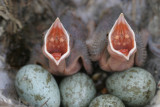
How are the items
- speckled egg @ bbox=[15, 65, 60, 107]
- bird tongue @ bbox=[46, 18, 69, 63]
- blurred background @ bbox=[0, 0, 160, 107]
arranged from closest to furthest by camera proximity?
speckled egg @ bbox=[15, 65, 60, 107]
bird tongue @ bbox=[46, 18, 69, 63]
blurred background @ bbox=[0, 0, 160, 107]

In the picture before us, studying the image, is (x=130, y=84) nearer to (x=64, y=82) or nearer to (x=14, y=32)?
(x=64, y=82)

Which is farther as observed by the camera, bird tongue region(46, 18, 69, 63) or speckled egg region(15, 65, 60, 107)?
bird tongue region(46, 18, 69, 63)

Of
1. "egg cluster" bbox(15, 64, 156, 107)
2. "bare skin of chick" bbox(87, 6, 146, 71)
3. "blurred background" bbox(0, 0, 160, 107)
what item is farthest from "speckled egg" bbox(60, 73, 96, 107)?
"blurred background" bbox(0, 0, 160, 107)

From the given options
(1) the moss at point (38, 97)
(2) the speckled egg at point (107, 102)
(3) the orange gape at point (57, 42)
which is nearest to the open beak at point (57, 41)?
(3) the orange gape at point (57, 42)

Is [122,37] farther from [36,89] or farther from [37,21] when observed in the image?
[37,21]

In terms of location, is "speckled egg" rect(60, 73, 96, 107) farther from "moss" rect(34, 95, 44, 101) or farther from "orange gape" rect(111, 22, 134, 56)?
"orange gape" rect(111, 22, 134, 56)

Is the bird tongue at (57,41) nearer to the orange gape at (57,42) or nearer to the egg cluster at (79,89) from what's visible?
the orange gape at (57,42)

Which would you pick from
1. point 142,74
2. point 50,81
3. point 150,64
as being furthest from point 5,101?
point 150,64
